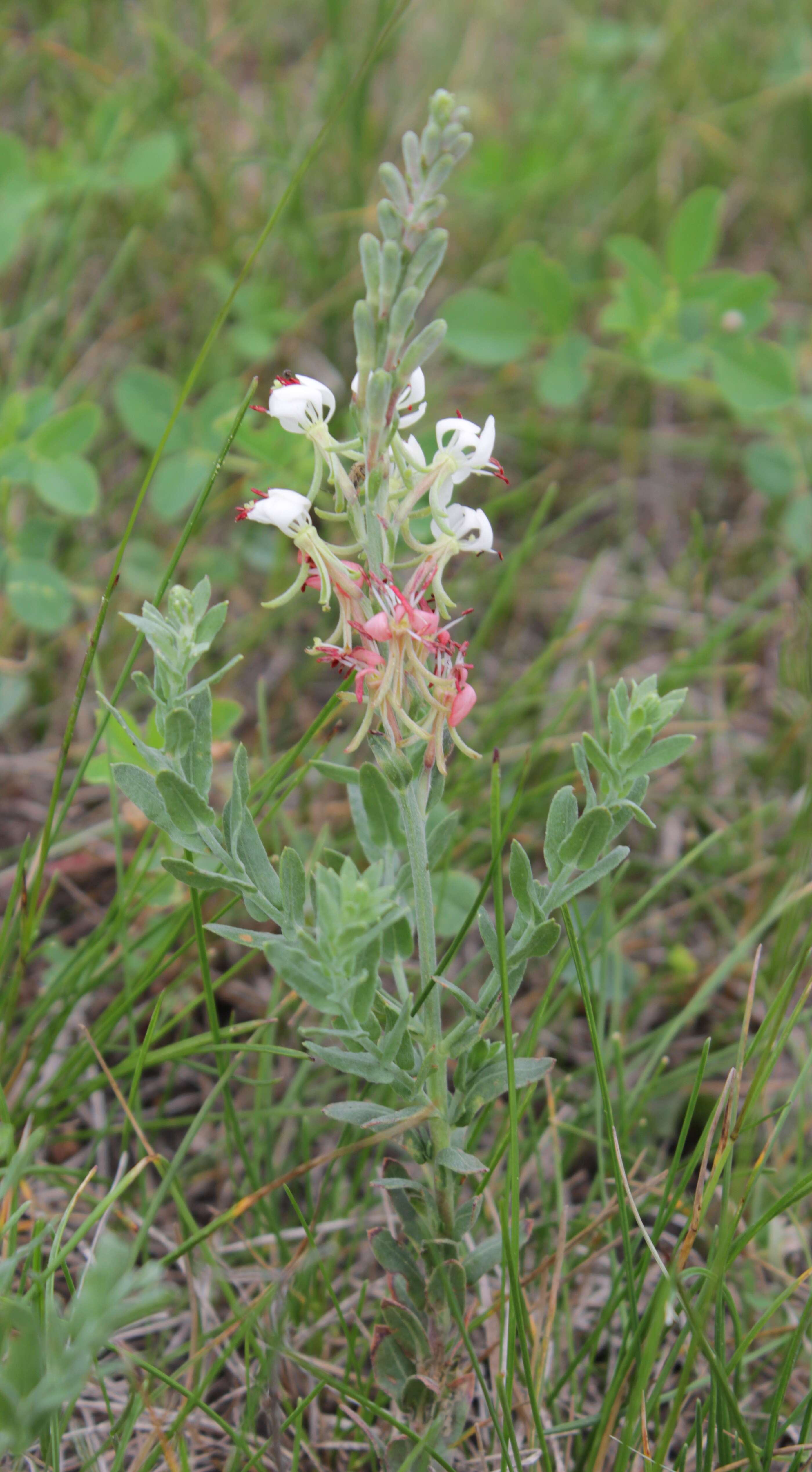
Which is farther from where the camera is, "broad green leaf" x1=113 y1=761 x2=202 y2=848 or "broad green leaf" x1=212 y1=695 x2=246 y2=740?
"broad green leaf" x1=212 y1=695 x2=246 y2=740

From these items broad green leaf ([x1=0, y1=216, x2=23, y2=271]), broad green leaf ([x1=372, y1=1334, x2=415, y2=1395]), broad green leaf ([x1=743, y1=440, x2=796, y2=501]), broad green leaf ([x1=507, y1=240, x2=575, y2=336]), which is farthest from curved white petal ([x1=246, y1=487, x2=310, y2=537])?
broad green leaf ([x1=743, y1=440, x2=796, y2=501])

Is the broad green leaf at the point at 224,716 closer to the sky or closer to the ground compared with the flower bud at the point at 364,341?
closer to the ground

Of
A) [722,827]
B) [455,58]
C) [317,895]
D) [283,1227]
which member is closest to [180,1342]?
[283,1227]

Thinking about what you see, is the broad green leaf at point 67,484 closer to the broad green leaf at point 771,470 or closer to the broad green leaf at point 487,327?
the broad green leaf at point 487,327

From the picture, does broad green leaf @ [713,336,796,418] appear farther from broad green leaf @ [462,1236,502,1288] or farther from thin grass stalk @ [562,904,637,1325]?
broad green leaf @ [462,1236,502,1288]

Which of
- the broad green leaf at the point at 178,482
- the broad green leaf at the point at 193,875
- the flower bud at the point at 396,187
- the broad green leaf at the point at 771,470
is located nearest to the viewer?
the flower bud at the point at 396,187

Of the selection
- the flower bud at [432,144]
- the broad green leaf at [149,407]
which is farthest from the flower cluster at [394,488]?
the broad green leaf at [149,407]
